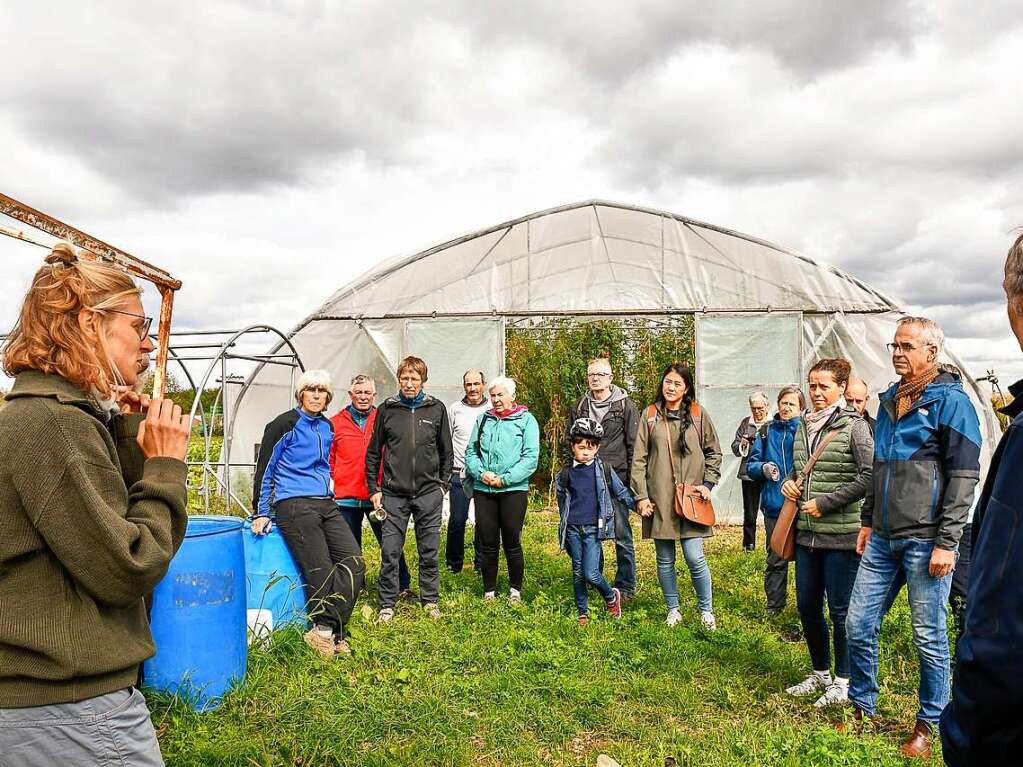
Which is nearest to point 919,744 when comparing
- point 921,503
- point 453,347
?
point 921,503

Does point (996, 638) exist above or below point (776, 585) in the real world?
above

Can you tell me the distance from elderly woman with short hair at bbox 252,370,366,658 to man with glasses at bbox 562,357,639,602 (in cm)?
202

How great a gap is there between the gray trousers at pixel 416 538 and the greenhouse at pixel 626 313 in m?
4.57

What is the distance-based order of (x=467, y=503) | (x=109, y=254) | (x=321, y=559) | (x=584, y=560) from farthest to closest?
1. (x=467, y=503)
2. (x=584, y=560)
3. (x=321, y=559)
4. (x=109, y=254)

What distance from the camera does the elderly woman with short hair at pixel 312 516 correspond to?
4828 mm

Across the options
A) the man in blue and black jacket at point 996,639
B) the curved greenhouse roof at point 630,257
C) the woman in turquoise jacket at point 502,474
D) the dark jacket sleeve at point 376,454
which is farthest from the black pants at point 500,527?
the man in blue and black jacket at point 996,639

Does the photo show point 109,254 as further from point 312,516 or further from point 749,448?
point 749,448

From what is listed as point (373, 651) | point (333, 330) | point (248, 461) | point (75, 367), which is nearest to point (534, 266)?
point (333, 330)

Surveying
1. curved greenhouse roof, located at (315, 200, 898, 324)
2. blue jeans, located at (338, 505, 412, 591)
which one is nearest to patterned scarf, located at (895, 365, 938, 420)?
blue jeans, located at (338, 505, 412, 591)

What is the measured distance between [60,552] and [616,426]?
5.07 m

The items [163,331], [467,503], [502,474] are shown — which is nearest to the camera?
[163,331]

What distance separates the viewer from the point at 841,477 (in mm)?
4094

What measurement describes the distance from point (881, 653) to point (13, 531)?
16.4 ft

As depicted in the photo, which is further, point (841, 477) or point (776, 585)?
point (776, 585)
